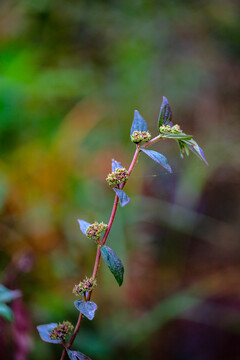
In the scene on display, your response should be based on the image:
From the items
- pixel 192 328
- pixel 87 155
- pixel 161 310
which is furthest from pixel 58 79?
pixel 192 328

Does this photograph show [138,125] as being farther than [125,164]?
No

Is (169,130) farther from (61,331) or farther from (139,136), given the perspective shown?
(61,331)

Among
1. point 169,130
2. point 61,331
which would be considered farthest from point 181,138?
point 61,331

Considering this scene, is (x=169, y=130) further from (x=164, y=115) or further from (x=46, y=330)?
(x=46, y=330)

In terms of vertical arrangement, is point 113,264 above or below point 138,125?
below

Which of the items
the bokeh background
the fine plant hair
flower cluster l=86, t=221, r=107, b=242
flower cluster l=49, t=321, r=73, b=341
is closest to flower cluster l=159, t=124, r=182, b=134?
the fine plant hair

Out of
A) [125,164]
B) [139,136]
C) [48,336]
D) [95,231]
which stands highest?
[125,164]

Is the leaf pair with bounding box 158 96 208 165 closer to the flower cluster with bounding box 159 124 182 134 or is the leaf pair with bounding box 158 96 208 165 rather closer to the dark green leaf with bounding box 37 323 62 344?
the flower cluster with bounding box 159 124 182 134

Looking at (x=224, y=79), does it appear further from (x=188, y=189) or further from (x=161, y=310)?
(x=161, y=310)

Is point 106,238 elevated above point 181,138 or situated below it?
below

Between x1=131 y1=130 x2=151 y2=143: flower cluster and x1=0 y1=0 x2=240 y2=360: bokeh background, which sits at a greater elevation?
x1=0 y1=0 x2=240 y2=360: bokeh background
